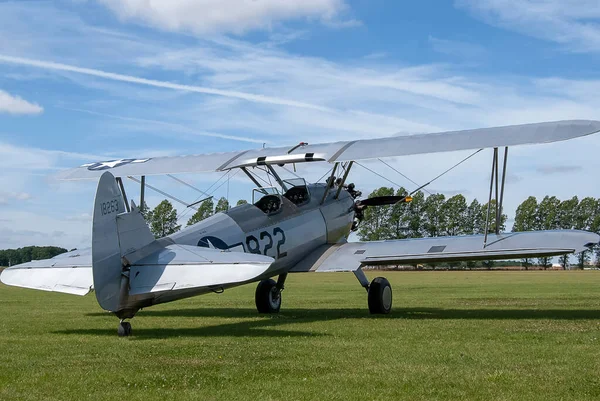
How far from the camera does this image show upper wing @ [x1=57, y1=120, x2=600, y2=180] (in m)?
11.4

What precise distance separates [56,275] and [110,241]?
4.37ft

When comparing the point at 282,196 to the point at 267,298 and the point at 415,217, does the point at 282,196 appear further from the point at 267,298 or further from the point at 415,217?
the point at 415,217

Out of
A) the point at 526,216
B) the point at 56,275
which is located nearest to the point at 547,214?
the point at 526,216

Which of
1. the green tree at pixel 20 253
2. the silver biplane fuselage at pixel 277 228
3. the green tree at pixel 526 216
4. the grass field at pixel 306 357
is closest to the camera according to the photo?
the grass field at pixel 306 357

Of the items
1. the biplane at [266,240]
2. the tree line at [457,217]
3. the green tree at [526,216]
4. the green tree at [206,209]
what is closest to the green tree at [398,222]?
the tree line at [457,217]

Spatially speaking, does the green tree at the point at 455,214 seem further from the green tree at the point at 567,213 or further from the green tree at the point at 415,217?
the green tree at the point at 567,213

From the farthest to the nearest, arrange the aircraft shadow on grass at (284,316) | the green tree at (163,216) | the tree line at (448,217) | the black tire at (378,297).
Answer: the tree line at (448,217)
the green tree at (163,216)
the black tire at (378,297)
the aircraft shadow on grass at (284,316)

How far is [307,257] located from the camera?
13.9 m

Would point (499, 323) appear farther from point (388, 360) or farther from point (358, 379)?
point (358, 379)

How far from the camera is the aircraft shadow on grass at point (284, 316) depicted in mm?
→ 9906

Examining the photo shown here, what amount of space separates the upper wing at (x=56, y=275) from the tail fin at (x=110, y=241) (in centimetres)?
53

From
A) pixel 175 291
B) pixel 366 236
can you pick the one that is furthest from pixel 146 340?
pixel 366 236

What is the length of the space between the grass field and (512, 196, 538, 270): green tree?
6534cm

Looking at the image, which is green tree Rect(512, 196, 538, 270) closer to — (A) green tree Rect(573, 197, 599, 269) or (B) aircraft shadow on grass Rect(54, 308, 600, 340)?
(A) green tree Rect(573, 197, 599, 269)
